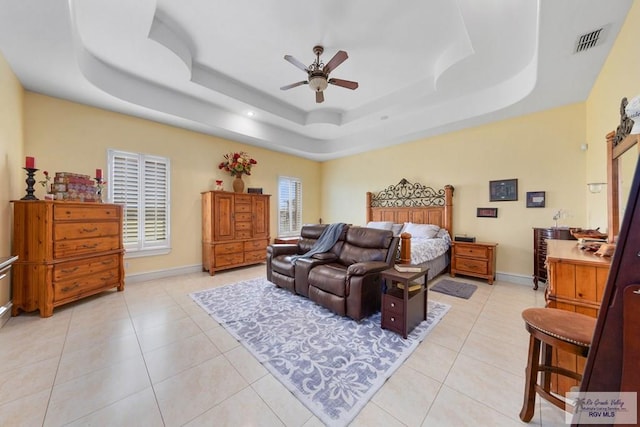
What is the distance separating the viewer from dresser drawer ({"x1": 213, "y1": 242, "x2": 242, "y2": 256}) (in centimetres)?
467

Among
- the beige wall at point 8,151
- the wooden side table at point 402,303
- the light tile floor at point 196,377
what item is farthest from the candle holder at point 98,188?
the wooden side table at point 402,303

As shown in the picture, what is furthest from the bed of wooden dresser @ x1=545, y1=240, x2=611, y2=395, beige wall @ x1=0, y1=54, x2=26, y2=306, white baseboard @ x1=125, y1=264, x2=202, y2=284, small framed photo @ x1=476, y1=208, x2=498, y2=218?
beige wall @ x1=0, y1=54, x2=26, y2=306

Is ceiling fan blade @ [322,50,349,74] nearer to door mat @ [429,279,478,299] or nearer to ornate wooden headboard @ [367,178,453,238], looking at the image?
ornate wooden headboard @ [367,178,453,238]

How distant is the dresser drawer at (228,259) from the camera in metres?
4.67

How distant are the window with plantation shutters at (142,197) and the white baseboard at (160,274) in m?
0.36

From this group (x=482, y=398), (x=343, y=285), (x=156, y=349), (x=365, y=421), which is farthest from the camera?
(x=343, y=285)

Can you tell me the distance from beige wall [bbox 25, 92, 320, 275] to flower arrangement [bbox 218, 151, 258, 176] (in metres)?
0.15

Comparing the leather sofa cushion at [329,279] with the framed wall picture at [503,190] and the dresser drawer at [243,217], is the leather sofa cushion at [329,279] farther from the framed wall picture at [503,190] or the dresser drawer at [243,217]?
the framed wall picture at [503,190]

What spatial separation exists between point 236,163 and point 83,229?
8.85 ft

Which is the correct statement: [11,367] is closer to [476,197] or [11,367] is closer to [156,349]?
[156,349]

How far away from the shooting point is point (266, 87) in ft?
13.4

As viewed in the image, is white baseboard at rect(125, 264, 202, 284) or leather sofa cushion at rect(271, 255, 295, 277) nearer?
leather sofa cushion at rect(271, 255, 295, 277)

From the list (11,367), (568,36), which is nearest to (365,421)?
(11,367)

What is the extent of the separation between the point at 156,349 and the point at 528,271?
5.39m
